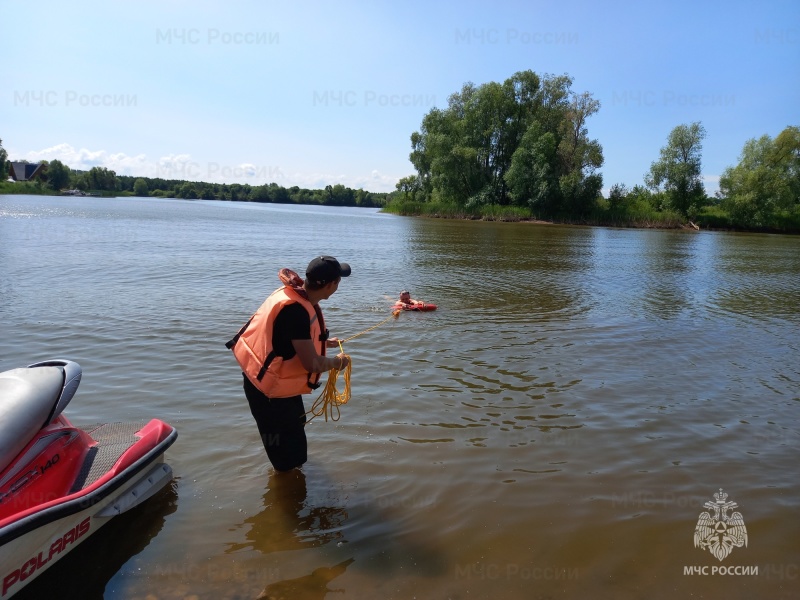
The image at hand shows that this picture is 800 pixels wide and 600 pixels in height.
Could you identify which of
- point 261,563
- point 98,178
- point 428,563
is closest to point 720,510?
point 428,563

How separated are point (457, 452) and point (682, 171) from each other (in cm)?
6972

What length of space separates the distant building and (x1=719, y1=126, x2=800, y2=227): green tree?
138 meters

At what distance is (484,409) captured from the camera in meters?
6.82

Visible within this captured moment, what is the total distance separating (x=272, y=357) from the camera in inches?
172

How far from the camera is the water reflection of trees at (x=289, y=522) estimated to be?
412 cm

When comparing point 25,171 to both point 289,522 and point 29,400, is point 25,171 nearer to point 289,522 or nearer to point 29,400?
point 29,400

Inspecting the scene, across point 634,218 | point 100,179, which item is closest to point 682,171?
point 634,218

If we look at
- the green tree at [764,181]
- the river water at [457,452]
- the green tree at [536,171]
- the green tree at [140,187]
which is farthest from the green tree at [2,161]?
the green tree at [764,181]

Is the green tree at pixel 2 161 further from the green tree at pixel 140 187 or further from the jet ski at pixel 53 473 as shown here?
the jet ski at pixel 53 473

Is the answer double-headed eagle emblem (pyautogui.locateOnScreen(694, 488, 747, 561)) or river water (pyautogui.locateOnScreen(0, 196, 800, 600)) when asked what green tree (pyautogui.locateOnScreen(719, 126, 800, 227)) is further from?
double-headed eagle emblem (pyautogui.locateOnScreen(694, 488, 747, 561))

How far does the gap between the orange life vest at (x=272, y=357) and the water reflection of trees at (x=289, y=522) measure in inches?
38.6

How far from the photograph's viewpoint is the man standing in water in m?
4.26

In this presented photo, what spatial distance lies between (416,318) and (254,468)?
7293 millimetres

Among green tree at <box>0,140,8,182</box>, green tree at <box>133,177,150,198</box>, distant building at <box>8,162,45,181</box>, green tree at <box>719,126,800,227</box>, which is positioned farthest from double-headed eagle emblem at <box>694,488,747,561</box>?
green tree at <box>133,177,150,198</box>
